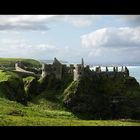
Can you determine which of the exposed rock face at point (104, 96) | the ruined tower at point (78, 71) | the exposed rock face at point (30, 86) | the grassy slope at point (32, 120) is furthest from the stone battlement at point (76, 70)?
the grassy slope at point (32, 120)

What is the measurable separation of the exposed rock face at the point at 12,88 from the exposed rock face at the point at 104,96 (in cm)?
556

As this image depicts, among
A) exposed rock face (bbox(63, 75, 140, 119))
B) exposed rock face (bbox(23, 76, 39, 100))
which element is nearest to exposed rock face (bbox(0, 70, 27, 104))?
exposed rock face (bbox(23, 76, 39, 100))

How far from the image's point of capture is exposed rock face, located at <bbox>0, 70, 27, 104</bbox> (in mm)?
32906

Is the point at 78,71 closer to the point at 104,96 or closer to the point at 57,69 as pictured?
the point at 57,69

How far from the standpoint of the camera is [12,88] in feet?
116

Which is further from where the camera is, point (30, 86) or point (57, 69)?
point (57, 69)

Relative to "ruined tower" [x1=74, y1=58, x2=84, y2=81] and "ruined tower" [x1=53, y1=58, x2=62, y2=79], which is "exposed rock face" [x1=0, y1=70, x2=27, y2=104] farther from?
"ruined tower" [x1=74, y1=58, x2=84, y2=81]

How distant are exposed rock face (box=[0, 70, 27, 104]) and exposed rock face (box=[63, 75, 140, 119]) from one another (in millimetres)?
5565

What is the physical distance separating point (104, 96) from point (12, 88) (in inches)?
554

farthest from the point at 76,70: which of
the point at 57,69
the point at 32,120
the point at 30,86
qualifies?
the point at 32,120

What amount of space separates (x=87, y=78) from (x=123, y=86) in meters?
4.11

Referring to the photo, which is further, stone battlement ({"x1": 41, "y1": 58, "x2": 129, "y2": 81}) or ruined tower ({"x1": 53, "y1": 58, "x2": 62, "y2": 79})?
ruined tower ({"x1": 53, "y1": 58, "x2": 62, "y2": 79})

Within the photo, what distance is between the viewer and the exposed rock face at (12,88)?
108 feet
